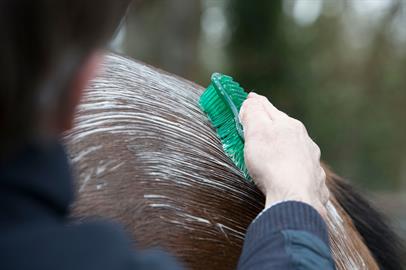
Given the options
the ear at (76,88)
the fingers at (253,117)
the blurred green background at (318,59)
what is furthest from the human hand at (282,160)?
the blurred green background at (318,59)

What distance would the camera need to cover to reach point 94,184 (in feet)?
4.49

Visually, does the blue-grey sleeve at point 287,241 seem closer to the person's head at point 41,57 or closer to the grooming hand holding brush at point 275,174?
the grooming hand holding brush at point 275,174

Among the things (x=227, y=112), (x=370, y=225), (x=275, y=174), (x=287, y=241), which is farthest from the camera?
(x=370, y=225)

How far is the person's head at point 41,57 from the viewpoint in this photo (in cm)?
70

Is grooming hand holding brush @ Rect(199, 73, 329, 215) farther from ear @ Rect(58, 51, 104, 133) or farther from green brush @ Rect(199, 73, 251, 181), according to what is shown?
ear @ Rect(58, 51, 104, 133)

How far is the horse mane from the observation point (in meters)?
2.23

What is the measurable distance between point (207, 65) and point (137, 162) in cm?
1996

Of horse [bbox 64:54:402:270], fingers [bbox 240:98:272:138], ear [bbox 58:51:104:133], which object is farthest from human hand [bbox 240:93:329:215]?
ear [bbox 58:51:104:133]

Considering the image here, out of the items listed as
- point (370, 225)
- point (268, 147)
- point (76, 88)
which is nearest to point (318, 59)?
point (370, 225)

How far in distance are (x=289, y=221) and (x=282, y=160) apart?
24 centimetres

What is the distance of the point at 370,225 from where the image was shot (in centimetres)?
229

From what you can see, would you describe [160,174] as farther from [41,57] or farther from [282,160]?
[41,57]

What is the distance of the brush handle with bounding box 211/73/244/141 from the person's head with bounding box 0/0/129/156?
927 millimetres

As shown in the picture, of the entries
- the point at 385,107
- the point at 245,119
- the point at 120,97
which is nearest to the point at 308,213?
the point at 245,119
